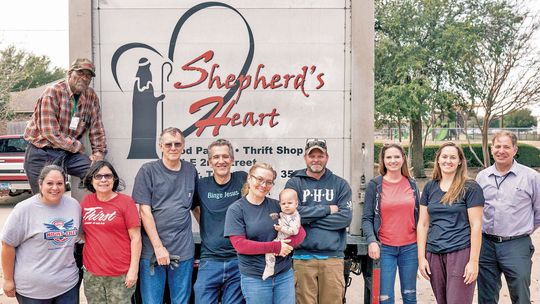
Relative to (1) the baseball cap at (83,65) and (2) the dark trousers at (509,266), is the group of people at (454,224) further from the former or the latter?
(1) the baseball cap at (83,65)

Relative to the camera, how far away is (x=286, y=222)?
353cm

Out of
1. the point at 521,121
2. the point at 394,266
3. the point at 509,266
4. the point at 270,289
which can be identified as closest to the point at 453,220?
the point at 394,266

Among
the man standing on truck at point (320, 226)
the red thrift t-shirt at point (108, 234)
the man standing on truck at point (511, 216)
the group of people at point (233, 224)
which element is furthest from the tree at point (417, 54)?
the red thrift t-shirt at point (108, 234)

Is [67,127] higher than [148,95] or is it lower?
lower

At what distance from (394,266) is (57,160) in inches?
101

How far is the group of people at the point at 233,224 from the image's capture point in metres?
3.47

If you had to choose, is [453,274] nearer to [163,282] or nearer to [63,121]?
[163,282]

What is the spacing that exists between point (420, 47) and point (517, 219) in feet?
43.2

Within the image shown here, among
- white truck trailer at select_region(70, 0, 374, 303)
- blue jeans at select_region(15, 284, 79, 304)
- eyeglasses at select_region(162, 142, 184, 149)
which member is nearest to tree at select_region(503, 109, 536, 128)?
white truck trailer at select_region(70, 0, 374, 303)

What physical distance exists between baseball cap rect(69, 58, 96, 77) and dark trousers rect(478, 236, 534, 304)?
10.6 feet

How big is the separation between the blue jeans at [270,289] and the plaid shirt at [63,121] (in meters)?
1.42

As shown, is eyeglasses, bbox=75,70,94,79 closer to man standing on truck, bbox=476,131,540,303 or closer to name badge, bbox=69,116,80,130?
name badge, bbox=69,116,80,130

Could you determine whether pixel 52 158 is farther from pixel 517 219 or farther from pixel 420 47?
pixel 420 47

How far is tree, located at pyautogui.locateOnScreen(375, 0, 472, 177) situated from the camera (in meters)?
15.9
